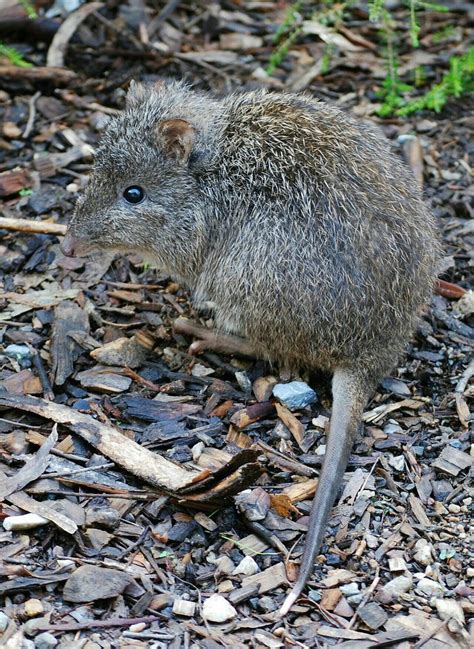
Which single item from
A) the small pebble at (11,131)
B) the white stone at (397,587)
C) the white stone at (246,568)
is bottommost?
the white stone at (246,568)

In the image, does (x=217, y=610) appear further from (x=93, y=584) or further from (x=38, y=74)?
(x=38, y=74)

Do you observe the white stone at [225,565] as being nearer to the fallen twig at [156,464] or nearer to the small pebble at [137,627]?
the fallen twig at [156,464]

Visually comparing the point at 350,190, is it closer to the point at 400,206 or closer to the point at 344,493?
the point at 400,206

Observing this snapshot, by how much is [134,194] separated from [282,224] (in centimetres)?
110

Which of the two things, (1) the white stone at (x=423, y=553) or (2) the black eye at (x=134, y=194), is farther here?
(2) the black eye at (x=134, y=194)

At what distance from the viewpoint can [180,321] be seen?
6348 millimetres

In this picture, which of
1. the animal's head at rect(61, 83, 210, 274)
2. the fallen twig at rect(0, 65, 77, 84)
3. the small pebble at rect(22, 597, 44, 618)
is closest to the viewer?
the small pebble at rect(22, 597, 44, 618)

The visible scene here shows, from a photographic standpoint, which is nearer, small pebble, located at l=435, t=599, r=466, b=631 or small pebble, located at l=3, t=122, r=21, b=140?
small pebble, located at l=435, t=599, r=466, b=631

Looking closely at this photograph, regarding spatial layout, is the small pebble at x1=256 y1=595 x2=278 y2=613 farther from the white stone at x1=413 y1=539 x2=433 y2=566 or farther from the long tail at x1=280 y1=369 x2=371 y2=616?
the white stone at x1=413 y1=539 x2=433 y2=566

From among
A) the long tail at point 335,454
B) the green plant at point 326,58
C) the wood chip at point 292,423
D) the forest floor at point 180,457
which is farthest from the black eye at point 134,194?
the green plant at point 326,58

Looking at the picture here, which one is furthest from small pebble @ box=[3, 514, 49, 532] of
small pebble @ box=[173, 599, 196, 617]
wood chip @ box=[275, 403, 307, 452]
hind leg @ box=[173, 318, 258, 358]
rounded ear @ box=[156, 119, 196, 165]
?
rounded ear @ box=[156, 119, 196, 165]

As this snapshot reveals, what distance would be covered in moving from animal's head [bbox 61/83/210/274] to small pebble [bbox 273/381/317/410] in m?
1.05

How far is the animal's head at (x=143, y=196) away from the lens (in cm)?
602

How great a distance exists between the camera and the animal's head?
602 centimetres
